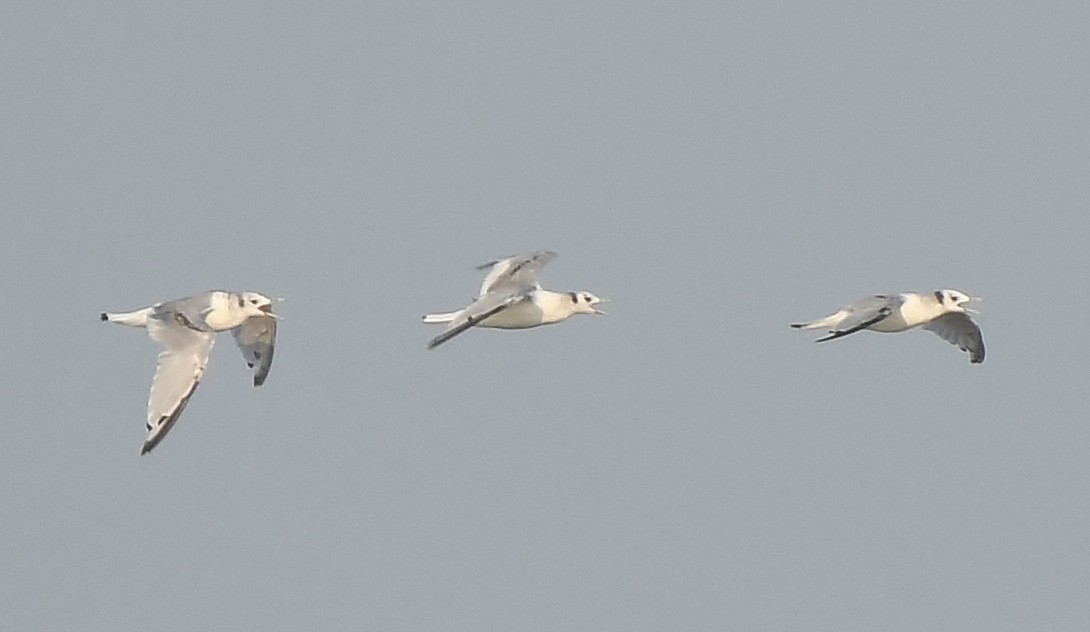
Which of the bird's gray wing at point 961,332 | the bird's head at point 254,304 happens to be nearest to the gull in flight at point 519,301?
the bird's head at point 254,304

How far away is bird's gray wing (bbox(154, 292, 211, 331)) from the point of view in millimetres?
36531

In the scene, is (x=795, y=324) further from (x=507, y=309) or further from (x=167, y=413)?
(x=167, y=413)

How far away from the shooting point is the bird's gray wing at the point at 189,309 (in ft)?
120

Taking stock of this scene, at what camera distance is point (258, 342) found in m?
40.4

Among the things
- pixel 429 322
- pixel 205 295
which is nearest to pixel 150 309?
pixel 205 295

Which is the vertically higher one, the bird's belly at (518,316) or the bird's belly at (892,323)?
the bird's belly at (518,316)

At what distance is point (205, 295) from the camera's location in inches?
1517

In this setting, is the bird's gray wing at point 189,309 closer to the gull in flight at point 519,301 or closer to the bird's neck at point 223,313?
the bird's neck at point 223,313

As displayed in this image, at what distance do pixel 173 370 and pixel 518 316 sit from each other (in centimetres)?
567

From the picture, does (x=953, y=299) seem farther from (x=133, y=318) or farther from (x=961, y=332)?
(x=133, y=318)

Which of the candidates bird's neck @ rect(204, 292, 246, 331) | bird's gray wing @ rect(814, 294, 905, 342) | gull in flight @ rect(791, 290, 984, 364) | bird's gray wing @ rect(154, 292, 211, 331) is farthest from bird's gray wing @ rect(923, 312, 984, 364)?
bird's gray wing @ rect(154, 292, 211, 331)

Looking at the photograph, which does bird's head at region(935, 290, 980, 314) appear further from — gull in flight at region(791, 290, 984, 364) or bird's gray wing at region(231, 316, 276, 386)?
bird's gray wing at region(231, 316, 276, 386)

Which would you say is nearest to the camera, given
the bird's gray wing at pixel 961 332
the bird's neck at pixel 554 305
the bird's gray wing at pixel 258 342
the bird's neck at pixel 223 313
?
the bird's neck at pixel 223 313

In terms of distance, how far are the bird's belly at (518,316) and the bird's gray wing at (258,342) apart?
10.9ft
